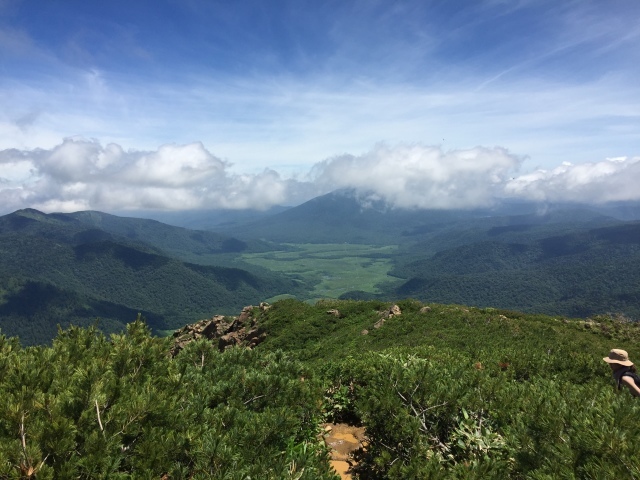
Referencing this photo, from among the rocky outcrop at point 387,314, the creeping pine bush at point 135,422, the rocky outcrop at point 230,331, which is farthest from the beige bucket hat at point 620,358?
the rocky outcrop at point 230,331

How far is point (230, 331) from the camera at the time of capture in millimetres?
49469

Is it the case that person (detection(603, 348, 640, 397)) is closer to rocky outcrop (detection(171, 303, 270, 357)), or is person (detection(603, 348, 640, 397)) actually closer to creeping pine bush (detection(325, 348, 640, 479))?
creeping pine bush (detection(325, 348, 640, 479))

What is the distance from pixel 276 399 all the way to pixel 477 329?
2735 cm

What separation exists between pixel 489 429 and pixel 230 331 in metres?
46.4

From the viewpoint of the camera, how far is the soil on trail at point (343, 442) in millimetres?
8455

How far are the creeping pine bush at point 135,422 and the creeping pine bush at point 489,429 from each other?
1.52 m

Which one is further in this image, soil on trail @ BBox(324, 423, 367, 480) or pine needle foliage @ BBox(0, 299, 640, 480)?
soil on trail @ BBox(324, 423, 367, 480)

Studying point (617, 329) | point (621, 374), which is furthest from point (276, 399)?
point (617, 329)

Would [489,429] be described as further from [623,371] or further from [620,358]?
[623,371]

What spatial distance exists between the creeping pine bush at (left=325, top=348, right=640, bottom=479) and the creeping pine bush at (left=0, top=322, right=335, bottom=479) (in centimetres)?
152

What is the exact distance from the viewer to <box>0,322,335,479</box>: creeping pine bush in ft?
14.6

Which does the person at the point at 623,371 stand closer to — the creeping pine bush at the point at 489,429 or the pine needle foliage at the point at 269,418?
the pine needle foliage at the point at 269,418

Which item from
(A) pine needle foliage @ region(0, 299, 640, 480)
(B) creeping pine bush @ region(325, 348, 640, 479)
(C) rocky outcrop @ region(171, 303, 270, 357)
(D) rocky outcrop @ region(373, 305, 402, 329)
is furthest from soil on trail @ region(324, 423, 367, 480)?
(C) rocky outcrop @ region(171, 303, 270, 357)

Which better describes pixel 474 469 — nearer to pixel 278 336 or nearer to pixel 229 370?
pixel 229 370
